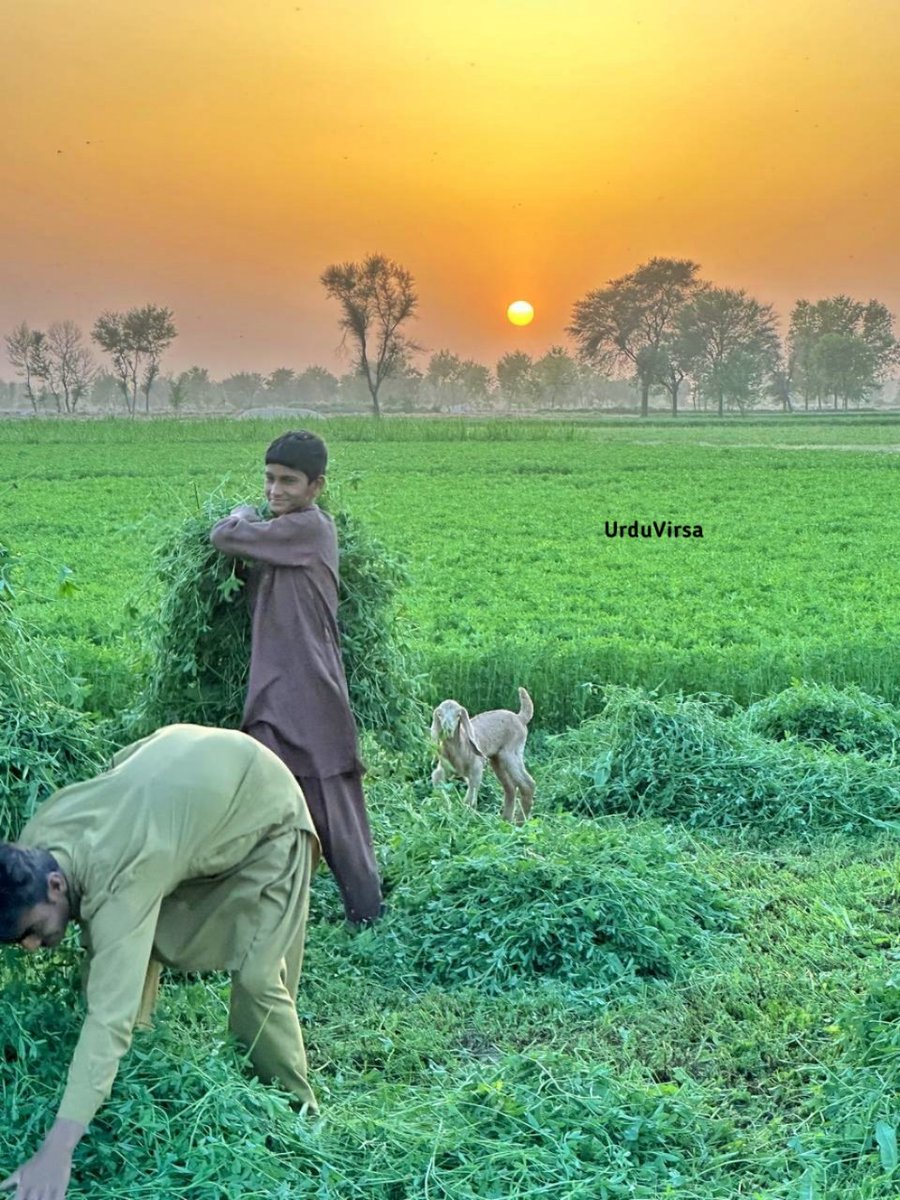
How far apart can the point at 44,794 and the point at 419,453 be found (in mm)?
30314

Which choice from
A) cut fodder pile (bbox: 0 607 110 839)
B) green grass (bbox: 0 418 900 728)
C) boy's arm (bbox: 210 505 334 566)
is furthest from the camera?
green grass (bbox: 0 418 900 728)

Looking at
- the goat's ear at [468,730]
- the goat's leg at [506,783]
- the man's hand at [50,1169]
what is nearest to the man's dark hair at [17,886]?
the man's hand at [50,1169]

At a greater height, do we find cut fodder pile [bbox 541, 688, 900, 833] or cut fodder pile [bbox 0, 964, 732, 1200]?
cut fodder pile [bbox 0, 964, 732, 1200]

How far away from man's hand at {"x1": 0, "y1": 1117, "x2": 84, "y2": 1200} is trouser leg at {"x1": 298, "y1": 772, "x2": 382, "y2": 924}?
224 cm

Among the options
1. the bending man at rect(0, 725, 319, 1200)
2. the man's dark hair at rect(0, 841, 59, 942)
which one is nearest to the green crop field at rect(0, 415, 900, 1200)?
the bending man at rect(0, 725, 319, 1200)

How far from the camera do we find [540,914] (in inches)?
188

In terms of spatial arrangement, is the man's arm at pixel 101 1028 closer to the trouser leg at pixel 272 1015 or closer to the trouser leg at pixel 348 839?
the trouser leg at pixel 272 1015

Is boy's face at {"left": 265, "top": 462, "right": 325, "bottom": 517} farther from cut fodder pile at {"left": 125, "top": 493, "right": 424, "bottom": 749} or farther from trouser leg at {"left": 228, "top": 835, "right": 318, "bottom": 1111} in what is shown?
trouser leg at {"left": 228, "top": 835, "right": 318, "bottom": 1111}

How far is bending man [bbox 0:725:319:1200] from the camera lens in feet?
8.41

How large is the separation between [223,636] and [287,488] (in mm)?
809

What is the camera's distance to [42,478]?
25.2m

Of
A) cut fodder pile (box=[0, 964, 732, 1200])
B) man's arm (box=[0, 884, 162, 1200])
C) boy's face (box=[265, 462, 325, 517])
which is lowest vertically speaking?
cut fodder pile (box=[0, 964, 732, 1200])

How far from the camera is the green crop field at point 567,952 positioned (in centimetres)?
313

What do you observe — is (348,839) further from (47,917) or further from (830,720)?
(830,720)
